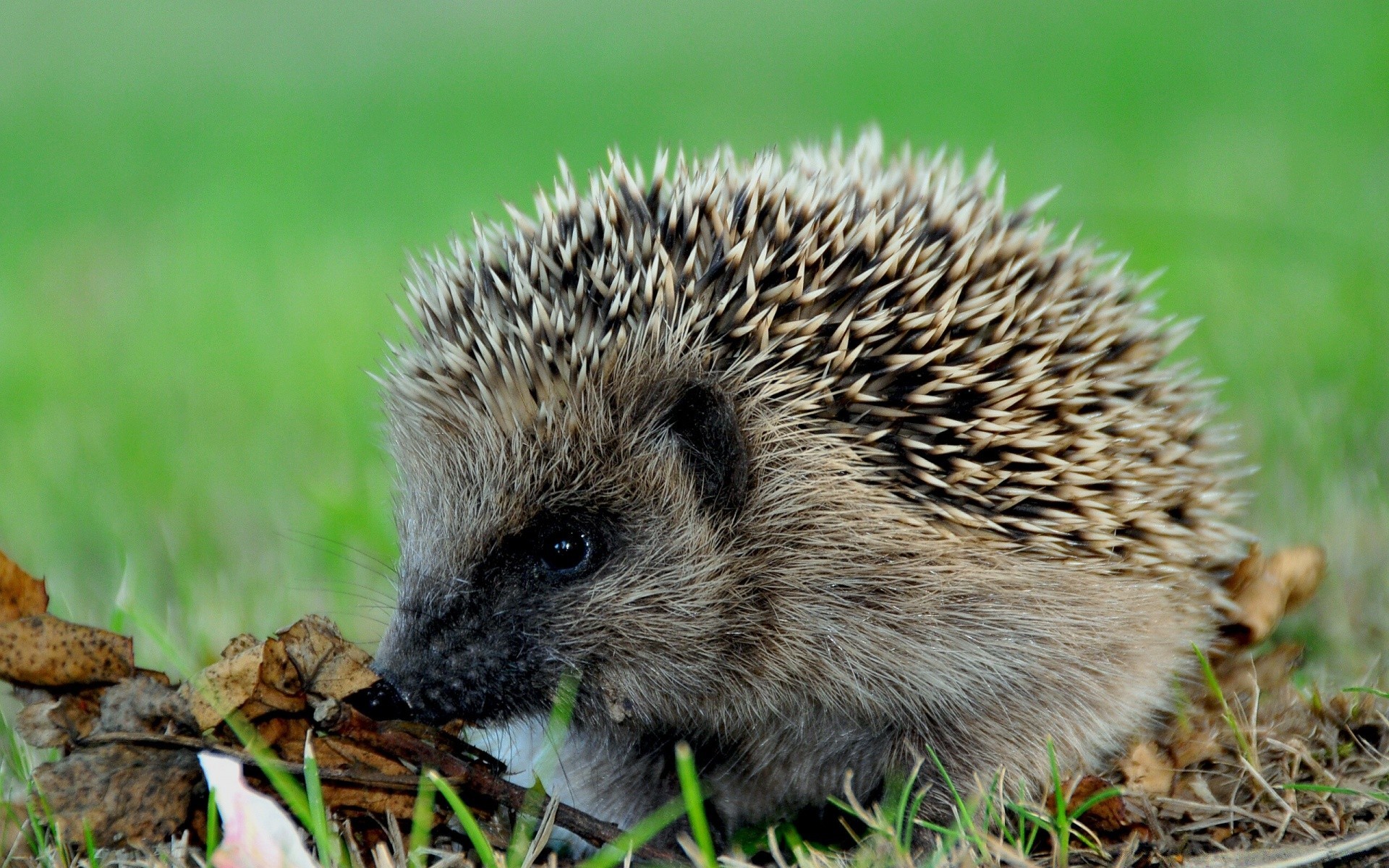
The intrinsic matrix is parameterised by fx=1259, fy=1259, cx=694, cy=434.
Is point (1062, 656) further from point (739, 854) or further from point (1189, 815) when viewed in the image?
point (739, 854)

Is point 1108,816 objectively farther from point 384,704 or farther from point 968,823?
Answer: point 384,704

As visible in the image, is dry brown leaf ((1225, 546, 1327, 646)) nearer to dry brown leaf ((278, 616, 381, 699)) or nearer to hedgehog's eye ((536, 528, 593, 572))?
hedgehog's eye ((536, 528, 593, 572))

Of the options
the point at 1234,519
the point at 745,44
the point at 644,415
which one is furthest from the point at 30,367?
the point at 745,44

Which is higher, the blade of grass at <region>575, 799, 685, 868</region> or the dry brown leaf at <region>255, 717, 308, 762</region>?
the dry brown leaf at <region>255, 717, 308, 762</region>

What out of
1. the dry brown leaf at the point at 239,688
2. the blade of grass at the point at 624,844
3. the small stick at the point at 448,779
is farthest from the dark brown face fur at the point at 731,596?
the blade of grass at the point at 624,844

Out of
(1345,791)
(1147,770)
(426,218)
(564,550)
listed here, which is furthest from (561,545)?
(426,218)

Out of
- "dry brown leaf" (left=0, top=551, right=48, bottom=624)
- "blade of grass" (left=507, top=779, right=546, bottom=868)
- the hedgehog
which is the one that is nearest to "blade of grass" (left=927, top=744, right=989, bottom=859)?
the hedgehog

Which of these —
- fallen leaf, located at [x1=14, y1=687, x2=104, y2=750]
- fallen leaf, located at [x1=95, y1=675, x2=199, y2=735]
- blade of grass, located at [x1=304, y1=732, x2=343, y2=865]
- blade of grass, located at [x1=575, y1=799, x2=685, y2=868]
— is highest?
fallen leaf, located at [x1=14, y1=687, x2=104, y2=750]

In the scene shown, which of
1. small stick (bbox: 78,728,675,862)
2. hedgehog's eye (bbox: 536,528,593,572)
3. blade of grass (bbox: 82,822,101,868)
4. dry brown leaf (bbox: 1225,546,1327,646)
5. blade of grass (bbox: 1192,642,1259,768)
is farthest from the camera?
dry brown leaf (bbox: 1225,546,1327,646)
